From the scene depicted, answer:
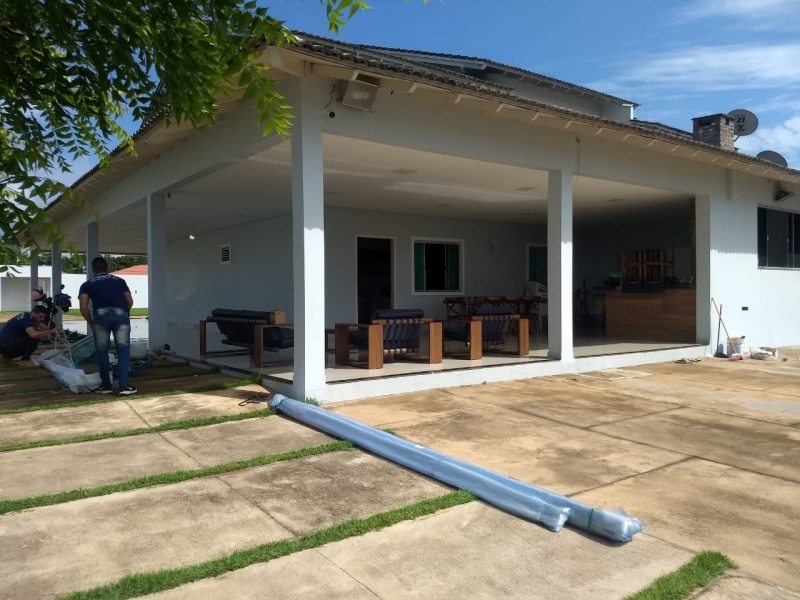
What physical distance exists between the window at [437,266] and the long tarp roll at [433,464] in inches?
322

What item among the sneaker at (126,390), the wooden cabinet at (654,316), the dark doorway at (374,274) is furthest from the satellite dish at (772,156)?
the sneaker at (126,390)

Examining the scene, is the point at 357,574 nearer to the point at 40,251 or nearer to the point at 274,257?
the point at 40,251

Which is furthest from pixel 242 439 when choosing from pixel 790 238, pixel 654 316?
pixel 790 238

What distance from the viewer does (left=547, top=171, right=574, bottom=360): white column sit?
8492 mm

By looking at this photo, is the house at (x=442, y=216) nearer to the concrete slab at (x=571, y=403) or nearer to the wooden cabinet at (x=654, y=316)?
the wooden cabinet at (x=654, y=316)

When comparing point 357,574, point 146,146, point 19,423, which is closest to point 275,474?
point 357,574

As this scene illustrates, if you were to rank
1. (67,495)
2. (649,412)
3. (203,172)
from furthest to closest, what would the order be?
1. (203,172)
2. (649,412)
3. (67,495)

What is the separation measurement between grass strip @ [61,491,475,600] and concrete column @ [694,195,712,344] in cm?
904

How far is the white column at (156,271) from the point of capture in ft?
31.7

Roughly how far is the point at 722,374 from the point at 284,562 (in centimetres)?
804

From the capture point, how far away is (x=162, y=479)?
12.8 ft

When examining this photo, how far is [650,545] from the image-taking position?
3035 mm

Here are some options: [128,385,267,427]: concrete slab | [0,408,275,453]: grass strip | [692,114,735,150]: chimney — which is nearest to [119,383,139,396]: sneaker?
[128,385,267,427]: concrete slab

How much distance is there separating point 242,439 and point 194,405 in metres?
1.38
